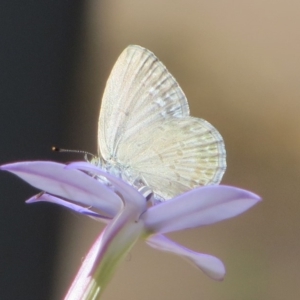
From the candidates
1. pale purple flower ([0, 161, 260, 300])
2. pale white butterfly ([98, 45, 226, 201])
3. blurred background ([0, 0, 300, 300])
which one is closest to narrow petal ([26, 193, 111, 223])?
pale purple flower ([0, 161, 260, 300])

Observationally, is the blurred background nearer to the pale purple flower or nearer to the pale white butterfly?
the pale white butterfly

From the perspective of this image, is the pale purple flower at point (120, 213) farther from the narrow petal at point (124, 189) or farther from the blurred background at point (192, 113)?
the blurred background at point (192, 113)

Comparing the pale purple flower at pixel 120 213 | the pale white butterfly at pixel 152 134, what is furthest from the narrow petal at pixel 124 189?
the pale white butterfly at pixel 152 134

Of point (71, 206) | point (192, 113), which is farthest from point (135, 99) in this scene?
point (192, 113)

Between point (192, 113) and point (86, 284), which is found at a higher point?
point (86, 284)

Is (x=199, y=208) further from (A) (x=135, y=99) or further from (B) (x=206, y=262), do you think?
(A) (x=135, y=99)

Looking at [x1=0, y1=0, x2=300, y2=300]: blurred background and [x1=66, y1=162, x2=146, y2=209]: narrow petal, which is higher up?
[x1=66, y1=162, x2=146, y2=209]: narrow petal

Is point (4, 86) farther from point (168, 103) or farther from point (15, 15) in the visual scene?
point (168, 103)
